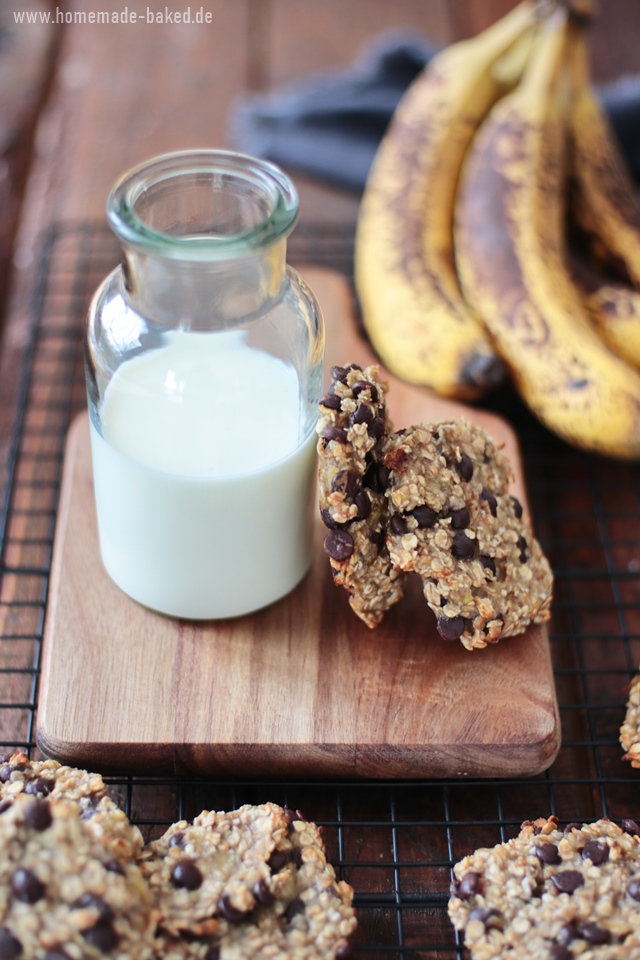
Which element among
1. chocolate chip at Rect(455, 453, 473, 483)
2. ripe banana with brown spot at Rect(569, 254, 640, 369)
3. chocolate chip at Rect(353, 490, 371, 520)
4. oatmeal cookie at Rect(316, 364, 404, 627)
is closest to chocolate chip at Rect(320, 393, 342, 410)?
oatmeal cookie at Rect(316, 364, 404, 627)

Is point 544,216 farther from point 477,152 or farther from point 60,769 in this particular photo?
point 60,769

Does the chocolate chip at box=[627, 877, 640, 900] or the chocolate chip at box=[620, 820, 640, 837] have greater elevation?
the chocolate chip at box=[627, 877, 640, 900]

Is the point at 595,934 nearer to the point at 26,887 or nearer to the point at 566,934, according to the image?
the point at 566,934

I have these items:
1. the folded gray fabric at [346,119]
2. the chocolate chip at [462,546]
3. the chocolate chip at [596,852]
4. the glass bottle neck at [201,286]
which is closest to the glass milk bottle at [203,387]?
the glass bottle neck at [201,286]

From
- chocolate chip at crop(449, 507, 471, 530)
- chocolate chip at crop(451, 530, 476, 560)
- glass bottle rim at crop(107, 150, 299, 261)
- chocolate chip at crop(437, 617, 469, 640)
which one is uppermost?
glass bottle rim at crop(107, 150, 299, 261)

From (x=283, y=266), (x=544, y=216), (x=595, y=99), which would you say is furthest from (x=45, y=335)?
(x=595, y=99)

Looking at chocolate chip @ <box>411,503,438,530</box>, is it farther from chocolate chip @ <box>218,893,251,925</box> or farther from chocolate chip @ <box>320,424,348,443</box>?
chocolate chip @ <box>218,893,251,925</box>

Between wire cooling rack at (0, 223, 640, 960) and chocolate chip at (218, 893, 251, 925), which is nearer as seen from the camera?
chocolate chip at (218, 893, 251, 925)
